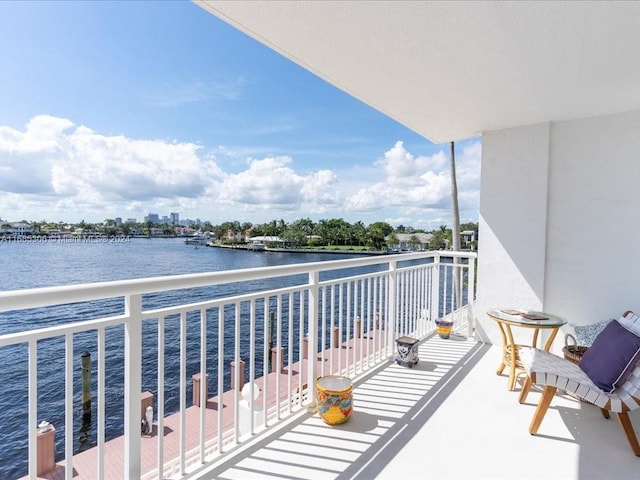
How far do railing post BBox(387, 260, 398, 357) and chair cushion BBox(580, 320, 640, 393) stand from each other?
1545mm

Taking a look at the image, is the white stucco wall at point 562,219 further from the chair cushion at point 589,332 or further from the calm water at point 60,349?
the calm water at point 60,349

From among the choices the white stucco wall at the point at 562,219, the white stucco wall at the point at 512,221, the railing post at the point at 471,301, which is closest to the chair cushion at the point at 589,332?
the white stucco wall at the point at 562,219

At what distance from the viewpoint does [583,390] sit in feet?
7.36

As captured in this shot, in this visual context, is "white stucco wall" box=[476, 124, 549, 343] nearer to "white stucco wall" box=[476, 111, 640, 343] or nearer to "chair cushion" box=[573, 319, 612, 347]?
"white stucco wall" box=[476, 111, 640, 343]

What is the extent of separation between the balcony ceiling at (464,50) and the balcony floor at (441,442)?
2505mm

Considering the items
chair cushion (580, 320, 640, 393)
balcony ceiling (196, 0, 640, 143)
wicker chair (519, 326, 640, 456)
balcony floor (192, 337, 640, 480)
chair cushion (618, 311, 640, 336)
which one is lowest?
balcony floor (192, 337, 640, 480)

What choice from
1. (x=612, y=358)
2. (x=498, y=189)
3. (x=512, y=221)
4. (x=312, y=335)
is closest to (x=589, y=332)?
(x=612, y=358)

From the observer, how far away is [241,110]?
113ft

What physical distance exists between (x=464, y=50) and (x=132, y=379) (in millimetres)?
2677

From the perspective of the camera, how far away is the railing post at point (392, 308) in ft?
11.5

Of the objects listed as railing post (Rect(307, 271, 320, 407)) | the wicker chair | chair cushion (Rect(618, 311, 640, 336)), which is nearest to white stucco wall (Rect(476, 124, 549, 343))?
chair cushion (Rect(618, 311, 640, 336))

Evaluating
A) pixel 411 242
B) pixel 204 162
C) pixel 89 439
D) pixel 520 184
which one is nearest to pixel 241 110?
pixel 204 162

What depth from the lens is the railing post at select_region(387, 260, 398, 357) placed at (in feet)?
11.5

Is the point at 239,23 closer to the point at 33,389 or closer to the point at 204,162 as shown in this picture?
the point at 33,389
